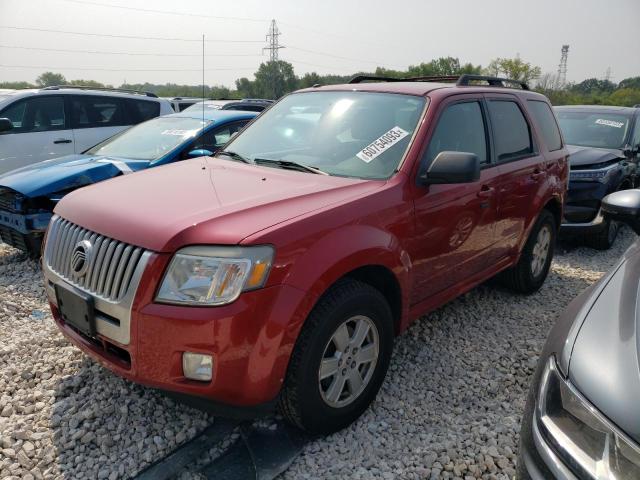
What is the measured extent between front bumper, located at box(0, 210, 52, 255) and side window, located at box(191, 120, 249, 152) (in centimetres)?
168

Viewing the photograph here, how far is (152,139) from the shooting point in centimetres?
561

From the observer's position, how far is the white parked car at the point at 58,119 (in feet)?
21.9

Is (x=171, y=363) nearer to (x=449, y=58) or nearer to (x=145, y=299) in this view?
(x=145, y=299)

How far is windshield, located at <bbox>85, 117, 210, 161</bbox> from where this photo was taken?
5359mm

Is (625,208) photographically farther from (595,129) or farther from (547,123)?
(595,129)

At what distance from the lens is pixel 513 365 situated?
338cm

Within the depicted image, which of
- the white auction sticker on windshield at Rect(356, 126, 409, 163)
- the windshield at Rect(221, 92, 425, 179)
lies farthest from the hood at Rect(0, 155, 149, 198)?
the white auction sticker on windshield at Rect(356, 126, 409, 163)

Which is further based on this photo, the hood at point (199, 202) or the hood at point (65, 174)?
the hood at point (65, 174)

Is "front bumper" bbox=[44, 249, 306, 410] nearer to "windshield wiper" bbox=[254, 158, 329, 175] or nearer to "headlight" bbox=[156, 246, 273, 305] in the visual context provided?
"headlight" bbox=[156, 246, 273, 305]

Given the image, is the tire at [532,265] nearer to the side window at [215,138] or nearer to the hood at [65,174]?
the side window at [215,138]

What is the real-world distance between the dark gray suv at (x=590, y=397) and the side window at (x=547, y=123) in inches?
110

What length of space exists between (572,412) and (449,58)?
64595 mm

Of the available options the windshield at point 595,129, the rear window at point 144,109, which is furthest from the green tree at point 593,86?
the rear window at point 144,109

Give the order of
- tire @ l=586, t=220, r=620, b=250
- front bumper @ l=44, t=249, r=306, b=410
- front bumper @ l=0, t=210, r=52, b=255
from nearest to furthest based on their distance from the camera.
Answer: front bumper @ l=44, t=249, r=306, b=410
front bumper @ l=0, t=210, r=52, b=255
tire @ l=586, t=220, r=620, b=250
